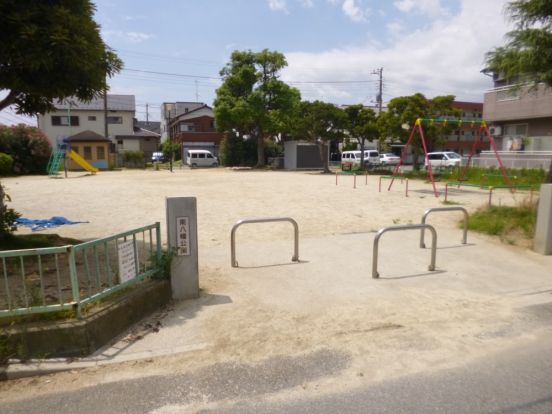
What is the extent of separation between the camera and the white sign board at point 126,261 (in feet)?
13.5

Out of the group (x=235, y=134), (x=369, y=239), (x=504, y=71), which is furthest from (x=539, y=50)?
(x=235, y=134)

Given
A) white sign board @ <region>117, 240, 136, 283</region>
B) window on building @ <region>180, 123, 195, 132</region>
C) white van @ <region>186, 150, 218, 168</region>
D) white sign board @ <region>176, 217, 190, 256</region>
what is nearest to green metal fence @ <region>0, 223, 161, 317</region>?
white sign board @ <region>117, 240, 136, 283</region>

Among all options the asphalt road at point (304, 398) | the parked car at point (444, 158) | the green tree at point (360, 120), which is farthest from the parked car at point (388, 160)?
the asphalt road at point (304, 398)

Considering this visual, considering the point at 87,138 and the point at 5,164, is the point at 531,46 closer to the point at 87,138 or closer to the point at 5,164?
the point at 5,164

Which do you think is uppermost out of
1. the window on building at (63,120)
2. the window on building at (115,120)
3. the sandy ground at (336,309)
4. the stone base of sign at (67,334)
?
the window on building at (115,120)

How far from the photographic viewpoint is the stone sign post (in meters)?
4.57

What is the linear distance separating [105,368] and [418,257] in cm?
499

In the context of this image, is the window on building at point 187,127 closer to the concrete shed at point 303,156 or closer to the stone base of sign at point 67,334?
the concrete shed at point 303,156

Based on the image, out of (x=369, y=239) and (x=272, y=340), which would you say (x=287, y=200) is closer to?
(x=369, y=239)

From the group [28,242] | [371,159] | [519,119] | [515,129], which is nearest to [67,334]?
[28,242]

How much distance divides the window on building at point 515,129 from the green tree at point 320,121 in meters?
10.1

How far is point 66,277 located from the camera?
15.7 feet

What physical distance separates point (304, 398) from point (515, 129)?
25.3m

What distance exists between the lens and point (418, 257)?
665cm
